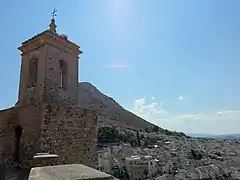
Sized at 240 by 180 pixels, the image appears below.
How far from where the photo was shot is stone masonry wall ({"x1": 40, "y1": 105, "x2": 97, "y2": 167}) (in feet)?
19.7

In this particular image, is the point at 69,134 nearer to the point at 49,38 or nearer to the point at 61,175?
the point at 49,38

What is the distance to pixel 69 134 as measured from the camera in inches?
261

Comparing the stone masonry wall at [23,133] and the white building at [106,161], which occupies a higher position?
the stone masonry wall at [23,133]

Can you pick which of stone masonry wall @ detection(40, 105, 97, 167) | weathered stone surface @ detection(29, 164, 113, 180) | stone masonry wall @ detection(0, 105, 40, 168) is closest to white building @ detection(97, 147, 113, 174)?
stone masonry wall @ detection(40, 105, 97, 167)

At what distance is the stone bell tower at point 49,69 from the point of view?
6.96m

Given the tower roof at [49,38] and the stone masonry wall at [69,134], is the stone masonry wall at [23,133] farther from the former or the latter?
the tower roof at [49,38]

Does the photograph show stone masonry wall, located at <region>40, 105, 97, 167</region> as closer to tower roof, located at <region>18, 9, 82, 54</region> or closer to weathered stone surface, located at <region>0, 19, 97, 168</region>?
weathered stone surface, located at <region>0, 19, 97, 168</region>

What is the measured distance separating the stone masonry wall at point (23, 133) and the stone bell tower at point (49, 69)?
0.62 metres

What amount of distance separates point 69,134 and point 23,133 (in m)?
1.20

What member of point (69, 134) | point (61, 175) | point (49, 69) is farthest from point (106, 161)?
point (61, 175)

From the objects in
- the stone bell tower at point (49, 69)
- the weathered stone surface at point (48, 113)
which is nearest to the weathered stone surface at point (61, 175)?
the weathered stone surface at point (48, 113)

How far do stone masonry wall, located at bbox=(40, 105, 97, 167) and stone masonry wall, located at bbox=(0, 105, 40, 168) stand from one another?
0.80ft

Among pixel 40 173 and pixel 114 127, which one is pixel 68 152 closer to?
pixel 40 173

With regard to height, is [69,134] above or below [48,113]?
below
